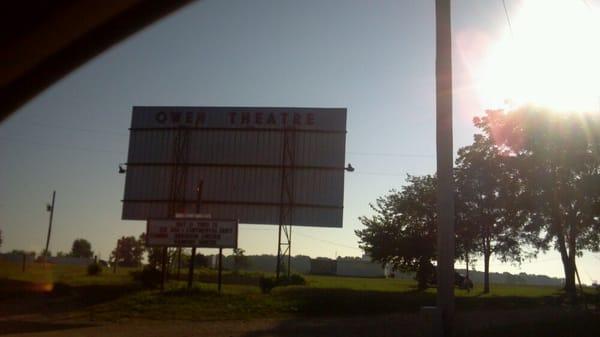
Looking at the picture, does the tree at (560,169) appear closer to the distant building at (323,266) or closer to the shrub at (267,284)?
the shrub at (267,284)

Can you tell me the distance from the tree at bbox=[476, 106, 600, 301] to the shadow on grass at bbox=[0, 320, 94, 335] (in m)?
23.8

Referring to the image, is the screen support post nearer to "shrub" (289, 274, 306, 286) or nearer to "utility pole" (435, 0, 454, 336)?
"shrub" (289, 274, 306, 286)

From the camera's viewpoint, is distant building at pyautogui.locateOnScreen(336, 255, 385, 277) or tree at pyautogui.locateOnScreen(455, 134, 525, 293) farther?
distant building at pyautogui.locateOnScreen(336, 255, 385, 277)

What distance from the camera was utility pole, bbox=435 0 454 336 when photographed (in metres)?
12.9

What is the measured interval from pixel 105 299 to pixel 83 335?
25.0 feet

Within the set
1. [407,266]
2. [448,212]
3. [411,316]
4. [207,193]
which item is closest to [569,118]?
[407,266]

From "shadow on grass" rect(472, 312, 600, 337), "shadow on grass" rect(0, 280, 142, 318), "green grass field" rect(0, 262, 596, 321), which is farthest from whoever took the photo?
"shadow on grass" rect(0, 280, 142, 318)

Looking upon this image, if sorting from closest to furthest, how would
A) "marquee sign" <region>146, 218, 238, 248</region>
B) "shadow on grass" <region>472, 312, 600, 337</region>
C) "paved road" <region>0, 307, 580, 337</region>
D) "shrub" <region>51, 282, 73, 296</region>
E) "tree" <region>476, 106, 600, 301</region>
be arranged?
1. "shadow on grass" <region>472, 312, 600, 337</region>
2. "paved road" <region>0, 307, 580, 337</region>
3. "marquee sign" <region>146, 218, 238, 248</region>
4. "shrub" <region>51, 282, 73, 296</region>
5. "tree" <region>476, 106, 600, 301</region>

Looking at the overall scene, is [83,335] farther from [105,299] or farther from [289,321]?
[105,299]

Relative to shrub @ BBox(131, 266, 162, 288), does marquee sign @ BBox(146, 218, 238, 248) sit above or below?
above

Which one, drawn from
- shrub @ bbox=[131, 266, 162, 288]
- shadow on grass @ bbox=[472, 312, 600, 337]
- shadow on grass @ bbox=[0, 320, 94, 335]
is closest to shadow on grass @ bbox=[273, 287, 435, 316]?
shrub @ bbox=[131, 266, 162, 288]

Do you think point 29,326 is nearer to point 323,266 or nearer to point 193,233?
point 193,233

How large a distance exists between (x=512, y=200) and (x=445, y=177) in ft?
79.9

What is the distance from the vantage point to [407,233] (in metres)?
38.2
